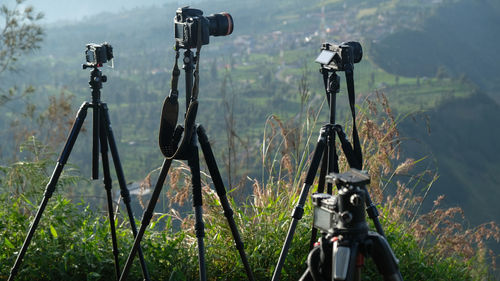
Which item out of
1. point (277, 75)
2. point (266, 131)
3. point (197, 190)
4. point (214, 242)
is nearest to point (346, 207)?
point (197, 190)

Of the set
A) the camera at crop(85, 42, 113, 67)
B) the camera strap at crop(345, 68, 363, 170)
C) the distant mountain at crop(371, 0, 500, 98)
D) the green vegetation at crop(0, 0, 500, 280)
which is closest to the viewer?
the camera strap at crop(345, 68, 363, 170)

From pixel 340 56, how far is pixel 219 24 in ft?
2.01

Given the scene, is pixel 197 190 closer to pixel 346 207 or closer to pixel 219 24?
pixel 219 24

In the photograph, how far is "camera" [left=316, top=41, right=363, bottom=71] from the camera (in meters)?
2.64

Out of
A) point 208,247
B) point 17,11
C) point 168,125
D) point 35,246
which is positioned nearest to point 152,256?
point 208,247

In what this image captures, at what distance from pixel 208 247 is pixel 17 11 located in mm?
5455

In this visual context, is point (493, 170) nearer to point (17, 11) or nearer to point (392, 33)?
point (392, 33)

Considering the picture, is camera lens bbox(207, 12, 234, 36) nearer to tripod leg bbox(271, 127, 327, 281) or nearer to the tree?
tripod leg bbox(271, 127, 327, 281)

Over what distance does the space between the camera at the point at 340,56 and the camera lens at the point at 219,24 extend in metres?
0.48

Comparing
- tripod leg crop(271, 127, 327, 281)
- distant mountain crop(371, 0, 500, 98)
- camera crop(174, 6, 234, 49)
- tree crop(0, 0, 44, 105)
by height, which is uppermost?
distant mountain crop(371, 0, 500, 98)

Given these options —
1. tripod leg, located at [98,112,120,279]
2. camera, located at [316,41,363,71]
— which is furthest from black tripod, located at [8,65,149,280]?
camera, located at [316,41,363,71]

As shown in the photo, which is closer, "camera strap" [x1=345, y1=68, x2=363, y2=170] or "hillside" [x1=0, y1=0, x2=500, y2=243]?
"camera strap" [x1=345, y1=68, x2=363, y2=170]

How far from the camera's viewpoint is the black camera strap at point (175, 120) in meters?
2.36

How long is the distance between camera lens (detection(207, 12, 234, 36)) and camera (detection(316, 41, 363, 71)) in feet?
→ 1.58
